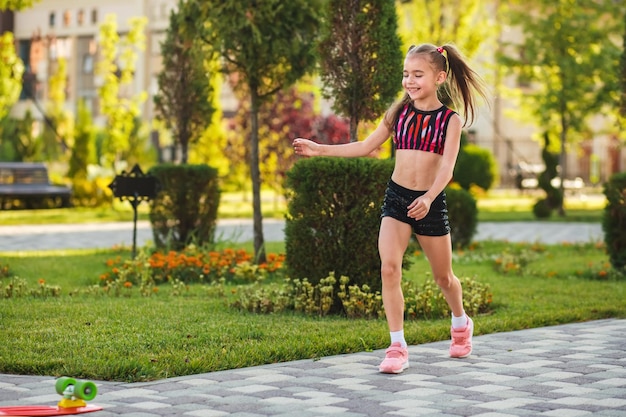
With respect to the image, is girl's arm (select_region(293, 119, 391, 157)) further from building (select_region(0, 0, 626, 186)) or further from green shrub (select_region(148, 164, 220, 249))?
building (select_region(0, 0, 626, 186))

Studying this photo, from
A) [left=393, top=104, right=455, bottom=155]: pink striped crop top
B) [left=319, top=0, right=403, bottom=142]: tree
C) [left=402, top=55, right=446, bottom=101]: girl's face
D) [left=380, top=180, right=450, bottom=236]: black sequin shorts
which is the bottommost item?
[left=380, top=180, right=450, bottom=236]: black sequin shorts

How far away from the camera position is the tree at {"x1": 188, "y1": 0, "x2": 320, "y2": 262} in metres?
13.1

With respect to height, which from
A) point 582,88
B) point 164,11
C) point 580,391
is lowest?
point 580,391

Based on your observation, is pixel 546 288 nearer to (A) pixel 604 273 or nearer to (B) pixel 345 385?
(A) pixel 604 273

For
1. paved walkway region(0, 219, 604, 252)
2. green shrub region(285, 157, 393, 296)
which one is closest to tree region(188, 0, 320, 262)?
paved walkway region(0, 219, 604, 252)

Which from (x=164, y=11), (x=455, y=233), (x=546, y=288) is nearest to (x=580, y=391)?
(x=546, y=288)

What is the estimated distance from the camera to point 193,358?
684 centimetres

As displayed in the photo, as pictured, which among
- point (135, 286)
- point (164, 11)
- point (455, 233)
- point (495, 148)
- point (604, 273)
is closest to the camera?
point (135, 286)

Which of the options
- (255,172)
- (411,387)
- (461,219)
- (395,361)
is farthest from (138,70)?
(411,387)

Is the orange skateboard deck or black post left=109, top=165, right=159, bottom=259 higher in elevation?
black post left=109, top=165, right=159, bottom=259

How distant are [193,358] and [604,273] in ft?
22.6

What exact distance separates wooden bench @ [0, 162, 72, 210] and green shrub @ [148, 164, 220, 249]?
14189 millimetres

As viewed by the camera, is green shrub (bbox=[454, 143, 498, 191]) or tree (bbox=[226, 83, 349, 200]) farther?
green shrub (bbox=[454, 143, 498, 191])

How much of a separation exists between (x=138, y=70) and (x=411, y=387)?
50.4 m
